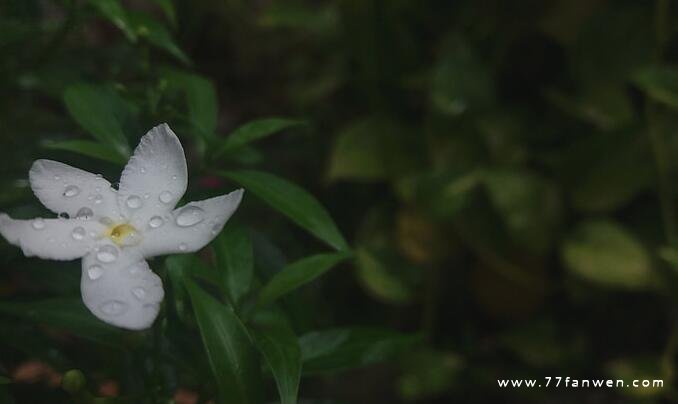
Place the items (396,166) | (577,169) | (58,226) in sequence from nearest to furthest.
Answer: (58,226), (577,169), (396,166)

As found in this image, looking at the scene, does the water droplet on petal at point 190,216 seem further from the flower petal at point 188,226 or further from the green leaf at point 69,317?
the green leaf at point 69,317

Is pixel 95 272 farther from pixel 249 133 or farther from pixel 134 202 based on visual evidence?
pixel 249 133

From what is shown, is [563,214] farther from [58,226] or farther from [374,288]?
[58,226]

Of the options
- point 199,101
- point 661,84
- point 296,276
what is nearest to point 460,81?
point 661,84

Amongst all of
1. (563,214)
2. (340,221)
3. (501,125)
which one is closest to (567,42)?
(501,125)

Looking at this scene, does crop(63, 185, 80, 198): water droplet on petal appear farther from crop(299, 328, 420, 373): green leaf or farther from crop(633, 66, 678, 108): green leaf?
crop(633, 66, 678, 108): green leaf

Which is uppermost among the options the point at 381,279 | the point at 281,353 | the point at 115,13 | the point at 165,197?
the point at 115,13

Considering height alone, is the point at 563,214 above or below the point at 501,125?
below

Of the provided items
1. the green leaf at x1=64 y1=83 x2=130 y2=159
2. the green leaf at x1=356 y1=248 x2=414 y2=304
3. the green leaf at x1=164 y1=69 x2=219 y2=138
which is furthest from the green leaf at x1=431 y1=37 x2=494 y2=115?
the green leaf at x1=64 y1=83 x2=130 y2=159
